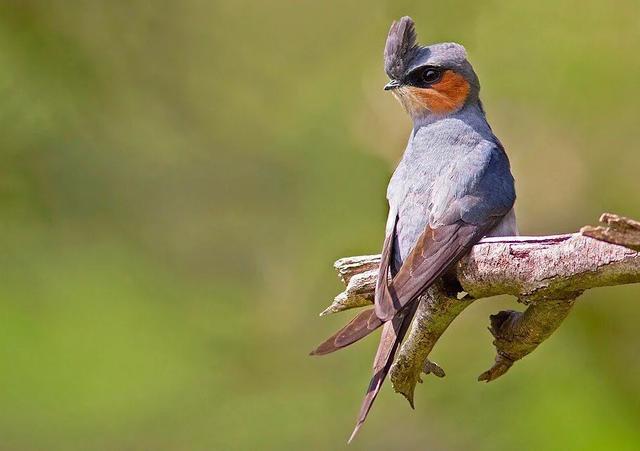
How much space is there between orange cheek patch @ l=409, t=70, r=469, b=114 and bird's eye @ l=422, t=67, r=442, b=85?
13mm

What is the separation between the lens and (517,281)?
2.74 meters

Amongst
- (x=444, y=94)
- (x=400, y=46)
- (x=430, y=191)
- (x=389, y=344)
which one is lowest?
(x=389, y=344)

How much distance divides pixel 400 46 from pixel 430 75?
147 millimetres

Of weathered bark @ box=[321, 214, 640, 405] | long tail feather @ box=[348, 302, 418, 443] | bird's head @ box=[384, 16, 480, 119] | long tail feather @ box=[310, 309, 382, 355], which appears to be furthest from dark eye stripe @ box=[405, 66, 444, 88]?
long tail feather @ box=[310, 309, 382, 355]

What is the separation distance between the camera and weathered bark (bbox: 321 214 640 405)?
99.0 inches

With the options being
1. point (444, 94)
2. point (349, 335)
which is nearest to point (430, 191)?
point (444, 94)

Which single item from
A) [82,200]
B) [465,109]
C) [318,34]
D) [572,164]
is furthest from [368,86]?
[465,109]

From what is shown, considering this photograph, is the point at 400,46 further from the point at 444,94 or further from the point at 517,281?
the point at 517,281

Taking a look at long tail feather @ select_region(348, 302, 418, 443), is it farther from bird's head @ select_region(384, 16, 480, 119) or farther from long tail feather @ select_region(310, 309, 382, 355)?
bird's head @ select_region(384, 16, 480, 119)

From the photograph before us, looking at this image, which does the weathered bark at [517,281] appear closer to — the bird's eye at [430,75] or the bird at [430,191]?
the bird at [430,191]

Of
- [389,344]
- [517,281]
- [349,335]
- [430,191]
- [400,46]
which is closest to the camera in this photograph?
[517,281]

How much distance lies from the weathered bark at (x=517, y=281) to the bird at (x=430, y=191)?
7 centimetres

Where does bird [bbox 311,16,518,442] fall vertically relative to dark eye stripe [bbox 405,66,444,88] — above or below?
below

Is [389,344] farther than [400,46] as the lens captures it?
No
